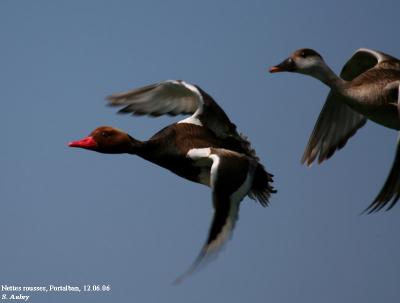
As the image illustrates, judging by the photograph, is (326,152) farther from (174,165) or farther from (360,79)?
(174,165)

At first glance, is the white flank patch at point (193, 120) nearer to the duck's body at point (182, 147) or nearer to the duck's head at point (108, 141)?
the duck's body at point (182, 147)

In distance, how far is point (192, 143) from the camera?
10.4 metres

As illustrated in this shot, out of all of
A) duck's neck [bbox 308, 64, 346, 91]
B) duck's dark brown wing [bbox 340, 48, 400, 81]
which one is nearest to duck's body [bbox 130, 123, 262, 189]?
duck's neck [bbox 308, 64, 346, 91]

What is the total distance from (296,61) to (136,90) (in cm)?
217

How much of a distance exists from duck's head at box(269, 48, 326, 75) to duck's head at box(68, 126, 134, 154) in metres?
2.18

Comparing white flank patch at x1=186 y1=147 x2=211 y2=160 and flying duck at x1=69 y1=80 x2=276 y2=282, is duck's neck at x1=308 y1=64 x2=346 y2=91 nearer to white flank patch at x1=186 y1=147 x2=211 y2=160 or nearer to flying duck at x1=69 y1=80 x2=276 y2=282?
flying duck at x1=69 y1=80 x2=276 y2=282

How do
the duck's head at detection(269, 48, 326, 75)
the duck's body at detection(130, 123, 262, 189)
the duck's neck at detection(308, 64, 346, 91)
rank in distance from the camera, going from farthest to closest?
the duck's neck at detection(308, 64, 346, 91) < the duck's head at detection(269, 48, 326, 75) < the duck's body at detection(130, 123, 262, 189)

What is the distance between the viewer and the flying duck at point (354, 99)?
11125 millimetres

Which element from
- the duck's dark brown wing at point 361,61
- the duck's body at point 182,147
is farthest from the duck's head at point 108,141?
the duck's dark brown wing at point 361,61

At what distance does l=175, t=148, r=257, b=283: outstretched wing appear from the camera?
8.84m

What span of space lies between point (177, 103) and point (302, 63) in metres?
1.75

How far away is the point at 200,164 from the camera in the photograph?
10.2 metres

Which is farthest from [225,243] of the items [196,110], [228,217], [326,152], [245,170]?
[326,152]

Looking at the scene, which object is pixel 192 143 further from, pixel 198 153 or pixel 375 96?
pixel 375 96
